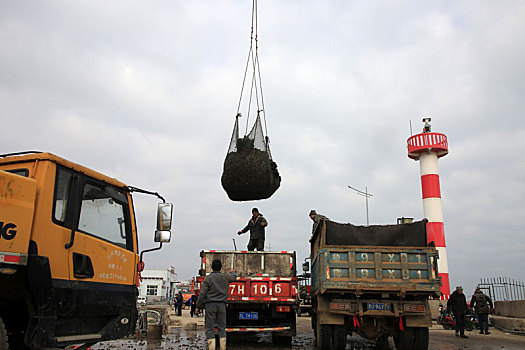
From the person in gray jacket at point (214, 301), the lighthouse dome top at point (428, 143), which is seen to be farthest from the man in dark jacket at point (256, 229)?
the lighthouse dome top at point (428, 143)

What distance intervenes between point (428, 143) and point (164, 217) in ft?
57.3

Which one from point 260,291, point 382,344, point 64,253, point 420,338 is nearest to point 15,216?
point 64,253

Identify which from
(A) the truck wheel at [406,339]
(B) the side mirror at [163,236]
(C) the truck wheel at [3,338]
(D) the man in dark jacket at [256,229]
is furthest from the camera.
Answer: (D) the man in dark jacket at [256,229]

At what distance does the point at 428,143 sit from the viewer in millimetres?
20250

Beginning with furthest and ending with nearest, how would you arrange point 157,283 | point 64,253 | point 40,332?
point 157,283 < point 64,253 < point 40,332

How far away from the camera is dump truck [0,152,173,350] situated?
12.8 ft

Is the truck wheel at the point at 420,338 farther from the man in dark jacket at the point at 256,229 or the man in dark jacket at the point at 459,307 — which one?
the man in dark jacket at the point at 459,307

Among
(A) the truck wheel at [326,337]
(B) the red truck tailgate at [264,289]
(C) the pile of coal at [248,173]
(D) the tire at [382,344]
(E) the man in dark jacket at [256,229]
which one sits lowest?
(D) the tire at [382,344]

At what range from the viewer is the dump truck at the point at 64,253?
12.8 feet

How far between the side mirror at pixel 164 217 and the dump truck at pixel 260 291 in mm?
3429

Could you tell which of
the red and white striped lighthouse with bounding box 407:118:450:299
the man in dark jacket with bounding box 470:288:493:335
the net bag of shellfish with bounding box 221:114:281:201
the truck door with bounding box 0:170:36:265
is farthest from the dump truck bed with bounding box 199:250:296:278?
the red and white striped lighthouse with bounding box 407:118:450:299

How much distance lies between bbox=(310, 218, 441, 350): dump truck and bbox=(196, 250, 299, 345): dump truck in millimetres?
1036

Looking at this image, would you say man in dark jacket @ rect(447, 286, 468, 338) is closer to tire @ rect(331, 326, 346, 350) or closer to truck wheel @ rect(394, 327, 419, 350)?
truck wheel @ rect(394, 327, 419, 350)

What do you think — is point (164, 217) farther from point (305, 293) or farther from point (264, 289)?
point (305, 293)
